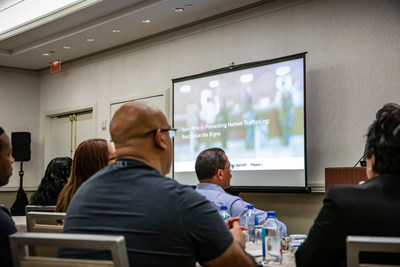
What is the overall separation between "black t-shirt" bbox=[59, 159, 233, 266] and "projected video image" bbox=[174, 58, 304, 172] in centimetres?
314

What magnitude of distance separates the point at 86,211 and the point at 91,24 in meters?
4.61

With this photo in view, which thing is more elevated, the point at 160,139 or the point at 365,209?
the point at 160,139

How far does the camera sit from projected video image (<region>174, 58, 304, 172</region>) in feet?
15.2

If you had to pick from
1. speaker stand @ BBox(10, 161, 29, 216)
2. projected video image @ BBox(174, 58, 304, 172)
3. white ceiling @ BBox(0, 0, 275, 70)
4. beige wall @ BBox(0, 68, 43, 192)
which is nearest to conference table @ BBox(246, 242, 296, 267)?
projected video image @ BBox(174, 58, 304, 172)

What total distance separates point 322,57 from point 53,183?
269 centimetres

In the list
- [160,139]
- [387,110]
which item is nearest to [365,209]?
[387,110]

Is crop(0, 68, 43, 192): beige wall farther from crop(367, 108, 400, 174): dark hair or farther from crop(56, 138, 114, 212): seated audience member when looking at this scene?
crop(367, 108, 400, 174): dark hair

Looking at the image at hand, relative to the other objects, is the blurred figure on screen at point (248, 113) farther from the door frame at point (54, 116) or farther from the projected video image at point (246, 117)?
the door frame at point (54, 116)

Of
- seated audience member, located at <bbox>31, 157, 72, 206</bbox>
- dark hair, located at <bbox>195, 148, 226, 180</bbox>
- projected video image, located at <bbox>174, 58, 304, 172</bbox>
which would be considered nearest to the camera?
seated audience member, located at <bbox>31, 157, 72, 206</bbox>

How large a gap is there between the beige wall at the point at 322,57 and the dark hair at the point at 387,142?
2851mm

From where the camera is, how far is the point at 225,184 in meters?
4.01

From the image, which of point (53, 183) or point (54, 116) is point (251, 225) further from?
point (54, 116)

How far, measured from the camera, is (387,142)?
60.5 inches

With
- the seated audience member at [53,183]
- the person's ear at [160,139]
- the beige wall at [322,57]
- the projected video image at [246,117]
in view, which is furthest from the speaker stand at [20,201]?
the person's ear at [160,139]
